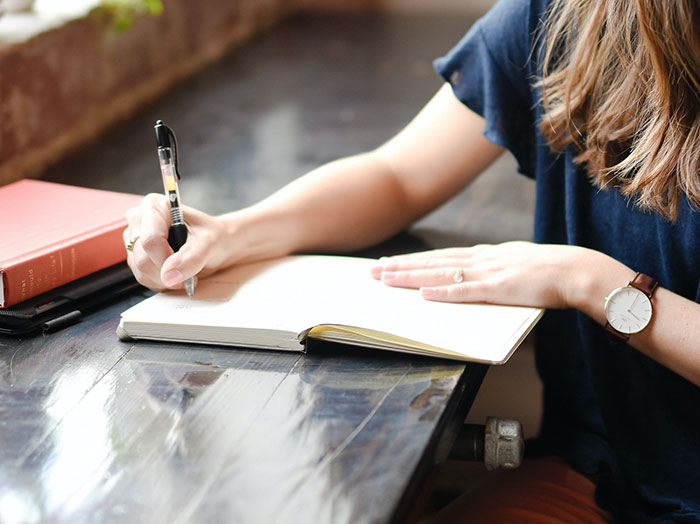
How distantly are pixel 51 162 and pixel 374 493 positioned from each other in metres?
1.24

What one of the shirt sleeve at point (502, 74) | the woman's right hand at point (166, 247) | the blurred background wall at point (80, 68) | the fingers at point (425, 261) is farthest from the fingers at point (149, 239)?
the blurred background wall at point (80, 68)

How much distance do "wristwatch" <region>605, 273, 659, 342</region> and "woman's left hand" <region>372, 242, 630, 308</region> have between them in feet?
0.10

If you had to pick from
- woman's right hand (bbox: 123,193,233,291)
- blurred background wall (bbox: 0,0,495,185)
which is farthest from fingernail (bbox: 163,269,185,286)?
blurred background wall (bbox: 0,0,495,185)

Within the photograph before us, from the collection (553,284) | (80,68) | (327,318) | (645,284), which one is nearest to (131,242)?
(327,318)

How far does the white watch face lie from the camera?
0.98m

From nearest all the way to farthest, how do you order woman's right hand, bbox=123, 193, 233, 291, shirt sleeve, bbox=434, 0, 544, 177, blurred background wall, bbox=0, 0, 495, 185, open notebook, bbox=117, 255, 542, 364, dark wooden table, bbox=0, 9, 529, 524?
dark wooden table, bbox=0, 9, 529, 524 → open notebook, bbox=117, 255, 542, 364 → woman's right hand, bbox=123, 193, 233, 291 → shirt sleeve, bbox=434, 0, 544, 177 → blurred background wall, bbox=0, 0, 495, 185

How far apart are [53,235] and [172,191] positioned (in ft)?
0.58

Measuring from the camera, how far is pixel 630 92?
40.4 inches

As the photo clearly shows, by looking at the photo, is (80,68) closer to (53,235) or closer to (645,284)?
(53,235)

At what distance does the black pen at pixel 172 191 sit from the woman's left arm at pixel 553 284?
0.24 m

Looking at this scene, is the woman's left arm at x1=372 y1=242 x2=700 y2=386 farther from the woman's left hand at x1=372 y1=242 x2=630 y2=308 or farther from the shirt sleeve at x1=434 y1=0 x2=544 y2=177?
the shirt sleeve at x1=434 y1=0 x2=544 y2=177

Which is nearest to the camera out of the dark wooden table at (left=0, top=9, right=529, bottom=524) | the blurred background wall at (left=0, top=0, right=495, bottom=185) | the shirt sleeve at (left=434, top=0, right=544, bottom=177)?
the dark wooden table at (left=0, top=9, right=529, bottom=524)

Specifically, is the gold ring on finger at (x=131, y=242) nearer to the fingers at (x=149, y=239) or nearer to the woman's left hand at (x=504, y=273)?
the fingers at (x=149, y=239)

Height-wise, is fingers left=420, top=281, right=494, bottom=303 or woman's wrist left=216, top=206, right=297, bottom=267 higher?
woman's wrist left=216, top=206, right=297, bottom=267
